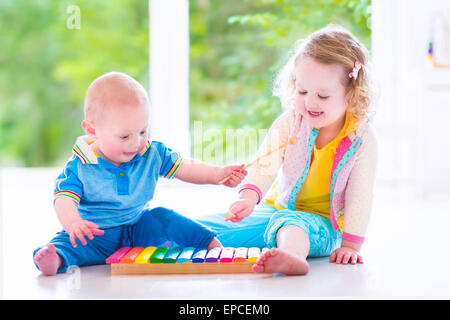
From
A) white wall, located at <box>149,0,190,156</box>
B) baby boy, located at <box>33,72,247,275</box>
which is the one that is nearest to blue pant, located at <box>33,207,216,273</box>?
baby boy, located at <box>33,72,247,275</box>

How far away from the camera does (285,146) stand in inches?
51.4

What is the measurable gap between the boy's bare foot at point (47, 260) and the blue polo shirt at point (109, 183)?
0.11 meters

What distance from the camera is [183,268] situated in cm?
109

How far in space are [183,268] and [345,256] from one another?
0.37 meters

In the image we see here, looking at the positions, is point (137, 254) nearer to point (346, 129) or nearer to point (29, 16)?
point (346, 129)

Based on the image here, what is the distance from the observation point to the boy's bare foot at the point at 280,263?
1.02m

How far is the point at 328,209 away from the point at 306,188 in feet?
0.25

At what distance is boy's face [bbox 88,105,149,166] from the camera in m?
1.11

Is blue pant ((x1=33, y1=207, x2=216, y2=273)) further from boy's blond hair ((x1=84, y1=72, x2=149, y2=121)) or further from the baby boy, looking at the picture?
boy's blond hair ((x1=84, y1=72, x2=149, y2=121))

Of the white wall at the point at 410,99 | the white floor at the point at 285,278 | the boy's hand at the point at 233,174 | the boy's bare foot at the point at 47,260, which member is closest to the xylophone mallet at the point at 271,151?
the boy's hand at the point at 233,174

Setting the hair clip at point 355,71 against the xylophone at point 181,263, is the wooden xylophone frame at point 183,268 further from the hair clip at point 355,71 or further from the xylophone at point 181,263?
the hair clip at point 355,71

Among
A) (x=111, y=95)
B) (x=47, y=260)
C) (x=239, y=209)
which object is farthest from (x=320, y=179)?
(x=47, y=260)

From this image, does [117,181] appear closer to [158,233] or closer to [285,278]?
[158,233]
